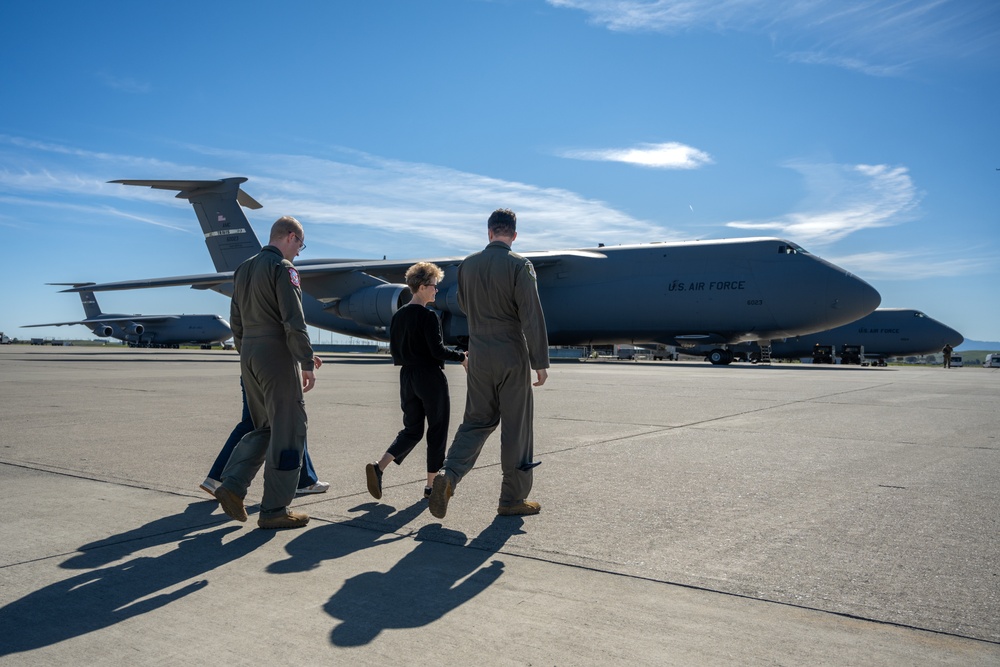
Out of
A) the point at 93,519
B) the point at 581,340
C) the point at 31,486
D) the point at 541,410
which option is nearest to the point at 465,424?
the point at 93,519

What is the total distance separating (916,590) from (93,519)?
3.73 metres

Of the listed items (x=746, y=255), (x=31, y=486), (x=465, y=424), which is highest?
(x=746, y=255)

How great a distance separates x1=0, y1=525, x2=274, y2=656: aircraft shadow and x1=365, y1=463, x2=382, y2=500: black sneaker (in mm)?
934

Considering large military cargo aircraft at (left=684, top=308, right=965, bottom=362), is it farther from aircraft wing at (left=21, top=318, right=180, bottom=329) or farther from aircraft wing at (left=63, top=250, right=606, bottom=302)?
aircraft wing at (left=21, top=318, right=180, bottom=329)

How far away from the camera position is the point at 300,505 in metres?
4.36

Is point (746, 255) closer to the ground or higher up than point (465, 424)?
higher up

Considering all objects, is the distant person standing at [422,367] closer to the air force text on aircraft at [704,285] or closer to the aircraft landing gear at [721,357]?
the air force text on aircraft at [704,285]

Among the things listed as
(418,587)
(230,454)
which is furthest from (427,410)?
(418,587)

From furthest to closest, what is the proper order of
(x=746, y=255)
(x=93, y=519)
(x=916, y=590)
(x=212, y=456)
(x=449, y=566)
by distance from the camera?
(x=746, y=255) < (x=212, y=456) < (x=93, y=519) < (x=449, y=566) < (x=916, y=590)

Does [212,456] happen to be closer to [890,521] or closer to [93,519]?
[93,519]

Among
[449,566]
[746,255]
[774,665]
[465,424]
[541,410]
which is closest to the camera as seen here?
[774,665]

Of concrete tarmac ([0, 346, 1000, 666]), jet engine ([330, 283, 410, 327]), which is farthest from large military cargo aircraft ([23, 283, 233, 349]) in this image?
concrete tarmac ([0, 346, 1000, 666])

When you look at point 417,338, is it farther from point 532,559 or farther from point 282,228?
point 532,559

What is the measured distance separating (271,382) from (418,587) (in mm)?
1550
